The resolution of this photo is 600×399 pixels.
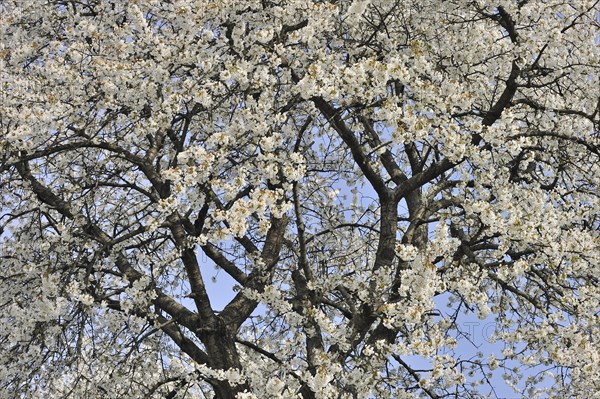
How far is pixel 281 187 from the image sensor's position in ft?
23.7

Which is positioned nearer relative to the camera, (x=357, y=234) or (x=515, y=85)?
(x=515, y=85)

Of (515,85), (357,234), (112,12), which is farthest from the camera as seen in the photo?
(357,234)

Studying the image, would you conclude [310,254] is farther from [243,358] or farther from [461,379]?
[461,379]

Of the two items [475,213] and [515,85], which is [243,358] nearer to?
[475,213]

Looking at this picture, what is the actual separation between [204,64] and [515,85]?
298 cm

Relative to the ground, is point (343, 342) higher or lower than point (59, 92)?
lower

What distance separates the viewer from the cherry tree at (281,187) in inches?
245

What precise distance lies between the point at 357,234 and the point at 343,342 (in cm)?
356

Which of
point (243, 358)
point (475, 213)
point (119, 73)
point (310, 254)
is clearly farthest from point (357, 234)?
point (119, 73)

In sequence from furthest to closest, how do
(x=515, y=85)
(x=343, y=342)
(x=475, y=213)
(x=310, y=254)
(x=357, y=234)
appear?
(x=357, y=234)
(x=310, y=254)
(x=515, y=85)
(x=475, y=213)
(x=343, y=342)

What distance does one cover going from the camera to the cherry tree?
245 inches

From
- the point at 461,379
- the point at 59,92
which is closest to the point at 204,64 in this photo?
the point at 59,92

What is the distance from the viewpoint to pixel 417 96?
267 inches

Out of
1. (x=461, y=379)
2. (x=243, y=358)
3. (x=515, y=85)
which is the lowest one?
(x=461, y=379)
